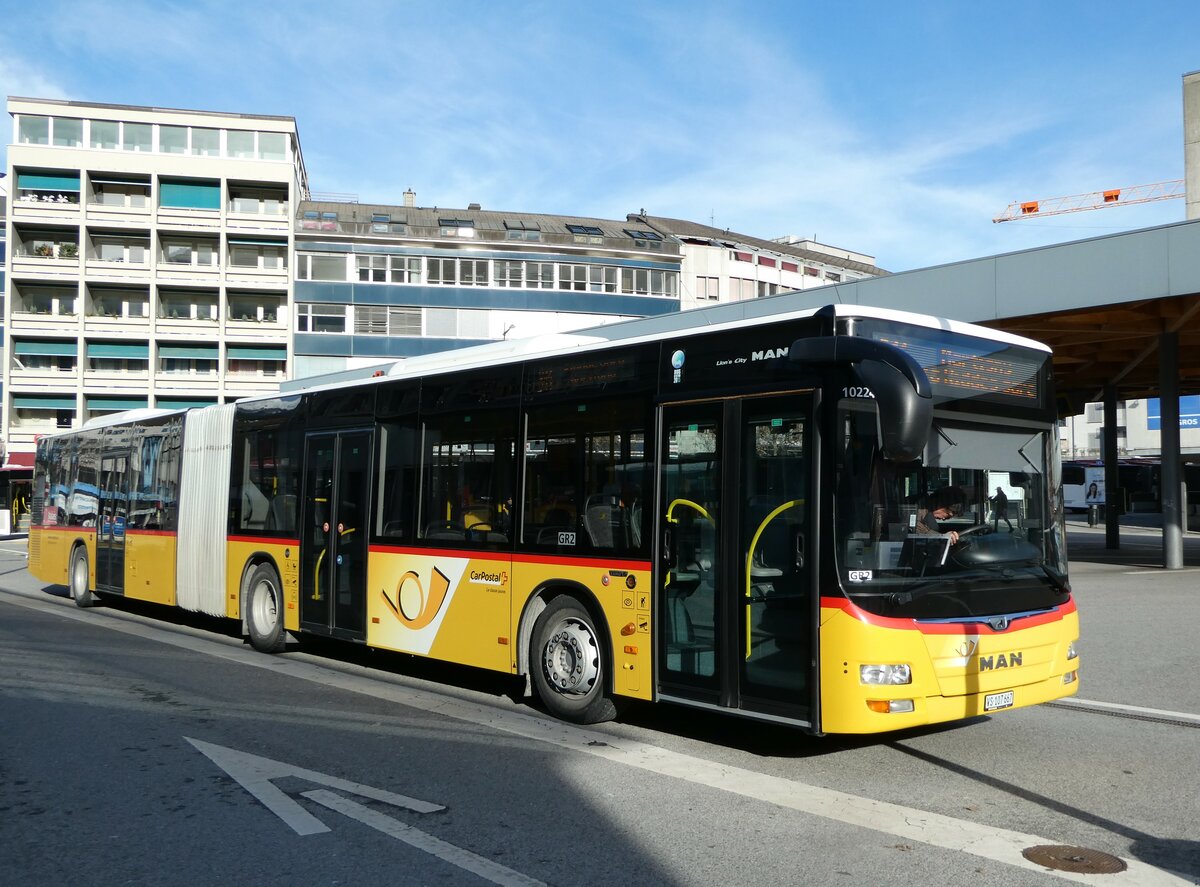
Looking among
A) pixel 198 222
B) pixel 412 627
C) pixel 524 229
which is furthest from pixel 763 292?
pixel 412 627

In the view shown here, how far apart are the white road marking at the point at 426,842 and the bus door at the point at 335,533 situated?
4927 mm

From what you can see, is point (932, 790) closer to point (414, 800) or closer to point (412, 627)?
point (414, 800)

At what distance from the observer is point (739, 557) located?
7.30m

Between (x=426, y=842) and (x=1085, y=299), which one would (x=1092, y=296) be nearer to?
(x=1085, y=299)

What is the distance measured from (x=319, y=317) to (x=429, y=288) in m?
6.74

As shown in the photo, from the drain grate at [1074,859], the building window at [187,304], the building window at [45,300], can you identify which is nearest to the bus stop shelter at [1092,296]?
the drain grate at [1074,859]

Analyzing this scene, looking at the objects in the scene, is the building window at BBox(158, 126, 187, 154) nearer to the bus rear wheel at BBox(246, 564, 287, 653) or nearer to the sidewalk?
the sidewalk

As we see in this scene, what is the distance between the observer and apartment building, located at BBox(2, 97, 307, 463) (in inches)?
2591

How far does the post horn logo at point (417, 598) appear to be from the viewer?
32.7 ft

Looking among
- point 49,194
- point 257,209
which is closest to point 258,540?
point 257,209

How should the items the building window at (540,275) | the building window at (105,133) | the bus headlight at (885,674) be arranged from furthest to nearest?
the building window at (105,133)
the building window at (540,275)
the bus headlight at (885,674)

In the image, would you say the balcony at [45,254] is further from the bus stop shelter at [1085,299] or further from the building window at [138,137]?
the bus stop shelter at [1085,299]

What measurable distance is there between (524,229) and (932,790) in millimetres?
66018

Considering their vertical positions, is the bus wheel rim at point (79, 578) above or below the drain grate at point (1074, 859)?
above
